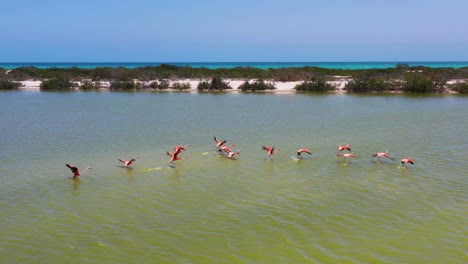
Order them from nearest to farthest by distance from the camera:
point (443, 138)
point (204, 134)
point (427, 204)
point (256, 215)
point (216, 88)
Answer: point (256, 215) → point (427, 204) → point (443, 138) → point (204, 134) → point (216, 88)

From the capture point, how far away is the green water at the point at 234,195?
8.47 m

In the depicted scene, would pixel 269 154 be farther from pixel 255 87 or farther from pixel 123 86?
pixel 123 86

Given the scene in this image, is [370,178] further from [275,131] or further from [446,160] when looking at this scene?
[275,131]

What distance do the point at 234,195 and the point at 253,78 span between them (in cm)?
4172

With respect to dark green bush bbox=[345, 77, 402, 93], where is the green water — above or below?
below

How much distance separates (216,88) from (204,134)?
23.5 metres

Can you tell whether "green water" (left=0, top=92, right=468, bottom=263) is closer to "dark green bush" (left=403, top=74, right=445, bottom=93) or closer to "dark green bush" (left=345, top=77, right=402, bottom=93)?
"dark green bush" (left=403, top=74, right=445, bottom=93)

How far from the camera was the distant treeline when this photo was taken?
39656 millimetres

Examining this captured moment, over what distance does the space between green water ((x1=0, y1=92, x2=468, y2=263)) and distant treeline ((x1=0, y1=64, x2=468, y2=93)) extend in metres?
16.8

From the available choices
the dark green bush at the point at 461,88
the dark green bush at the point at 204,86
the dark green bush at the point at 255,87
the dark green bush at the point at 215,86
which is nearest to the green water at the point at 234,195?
the dark green bush at the point at 461,88

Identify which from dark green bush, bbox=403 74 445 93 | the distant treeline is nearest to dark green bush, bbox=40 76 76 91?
the distant treeline

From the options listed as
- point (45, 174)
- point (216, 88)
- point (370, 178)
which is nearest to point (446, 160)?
point (370, 178)

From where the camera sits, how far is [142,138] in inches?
749

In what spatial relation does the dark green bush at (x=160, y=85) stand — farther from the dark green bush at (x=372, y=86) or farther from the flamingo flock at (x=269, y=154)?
the flamingo flock at (x=269, y=154)
